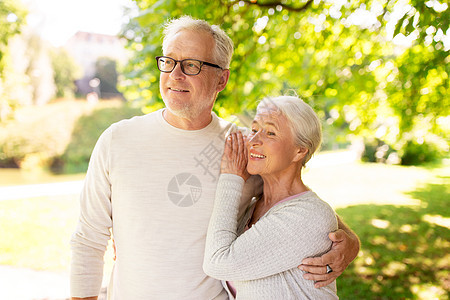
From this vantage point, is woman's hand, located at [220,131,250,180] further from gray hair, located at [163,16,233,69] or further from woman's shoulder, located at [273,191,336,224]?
gray hair, located at [163,16,233,69]

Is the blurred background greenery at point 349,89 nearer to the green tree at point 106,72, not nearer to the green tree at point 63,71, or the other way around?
the green tree at point 63,71

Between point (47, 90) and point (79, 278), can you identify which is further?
point (47, 90)

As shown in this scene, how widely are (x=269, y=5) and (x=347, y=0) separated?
943 millimetres

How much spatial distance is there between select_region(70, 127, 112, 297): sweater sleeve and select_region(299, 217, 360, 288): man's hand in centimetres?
98

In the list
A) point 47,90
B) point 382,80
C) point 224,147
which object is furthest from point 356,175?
point 47,90

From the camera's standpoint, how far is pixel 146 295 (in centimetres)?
167

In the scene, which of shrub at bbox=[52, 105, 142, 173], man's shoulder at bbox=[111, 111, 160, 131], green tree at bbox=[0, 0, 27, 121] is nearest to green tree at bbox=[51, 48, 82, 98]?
shrub at bbox=[52, 105, 142, 173]

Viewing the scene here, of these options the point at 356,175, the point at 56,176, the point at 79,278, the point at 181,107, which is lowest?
the point at 56,176

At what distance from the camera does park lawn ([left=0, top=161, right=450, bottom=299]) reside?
4832 mm

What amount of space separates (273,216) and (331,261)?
326 mm

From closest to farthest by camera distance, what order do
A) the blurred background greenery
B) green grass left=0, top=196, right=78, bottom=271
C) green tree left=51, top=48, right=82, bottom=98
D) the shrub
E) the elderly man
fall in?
the elderly man
the blurred background greenery
green grass left=0, top=196, right=78, bottom=271
the shrub
green tree left=51, top=48, right=82, bottom=98

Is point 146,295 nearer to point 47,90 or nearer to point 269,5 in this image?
point 269,5

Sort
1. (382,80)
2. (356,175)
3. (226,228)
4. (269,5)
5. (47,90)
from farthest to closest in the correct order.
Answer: (47,90) < (356,175) < (382,80) < (269,5) < (226,228)
